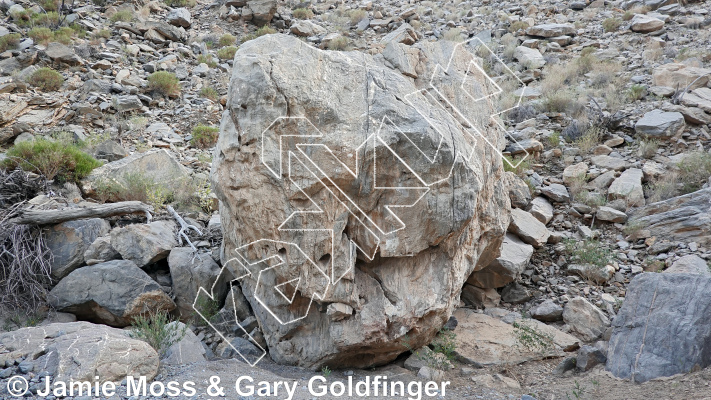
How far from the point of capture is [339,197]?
4.09 metres

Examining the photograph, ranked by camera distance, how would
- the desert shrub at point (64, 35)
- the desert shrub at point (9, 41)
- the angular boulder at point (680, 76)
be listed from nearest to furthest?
the angular boulder at point (680, 76) → the desert shrub at point (9, 41) → the desert shrub at point (64, 35)

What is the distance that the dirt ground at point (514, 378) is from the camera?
3606mm

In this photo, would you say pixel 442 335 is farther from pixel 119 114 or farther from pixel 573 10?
pixel 573 10

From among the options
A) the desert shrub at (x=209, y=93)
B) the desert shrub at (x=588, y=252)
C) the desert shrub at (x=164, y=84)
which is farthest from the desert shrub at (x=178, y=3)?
the desert shrub at (x=588, y=252)

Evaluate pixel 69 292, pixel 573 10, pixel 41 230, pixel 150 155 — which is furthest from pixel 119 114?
pixel 573 10

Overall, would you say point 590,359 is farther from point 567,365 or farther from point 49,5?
point 49,5

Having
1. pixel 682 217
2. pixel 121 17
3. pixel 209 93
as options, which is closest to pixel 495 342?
pixel 682 217

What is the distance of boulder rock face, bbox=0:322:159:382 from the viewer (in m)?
3.39

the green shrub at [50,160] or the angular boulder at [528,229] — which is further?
the green shrub at [50,160]

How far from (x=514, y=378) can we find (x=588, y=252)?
7.88 ft

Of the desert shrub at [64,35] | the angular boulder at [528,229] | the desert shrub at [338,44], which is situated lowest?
the angular boulder at [528,229]

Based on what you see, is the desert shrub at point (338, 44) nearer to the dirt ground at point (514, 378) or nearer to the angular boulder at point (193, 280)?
the angular boulder at point (193, 280)

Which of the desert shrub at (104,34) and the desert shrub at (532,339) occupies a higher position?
the desert shrub at (104,34)

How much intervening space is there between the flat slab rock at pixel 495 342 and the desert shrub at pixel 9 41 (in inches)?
460
